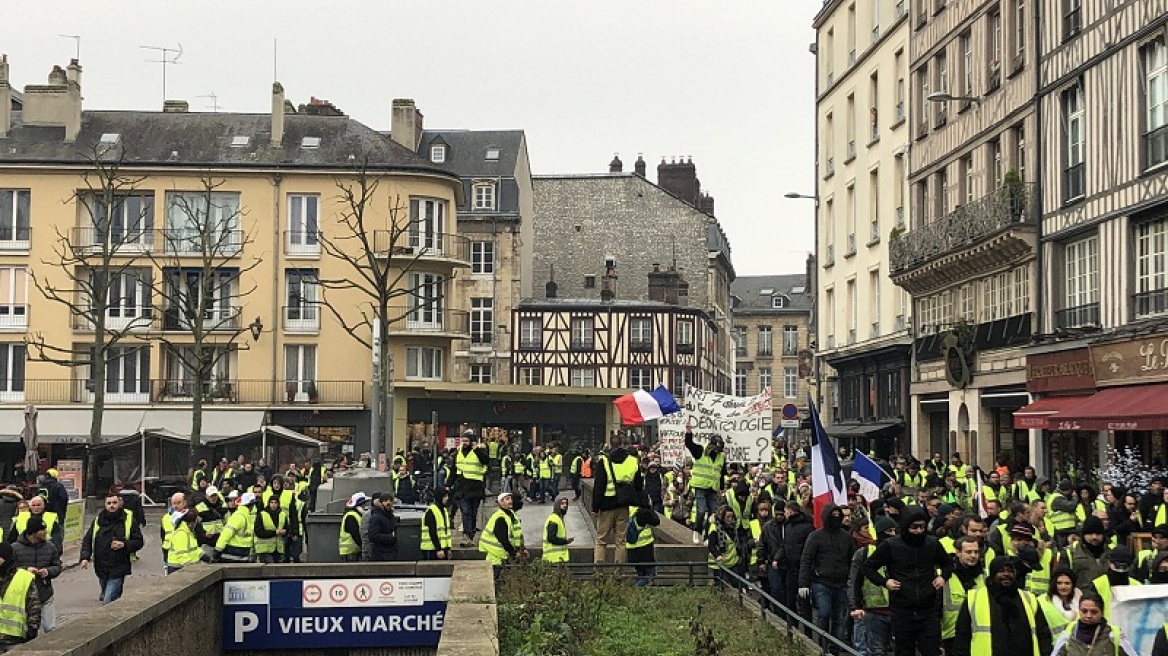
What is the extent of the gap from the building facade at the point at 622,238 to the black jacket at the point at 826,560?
217ft

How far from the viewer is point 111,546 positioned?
57.6ft

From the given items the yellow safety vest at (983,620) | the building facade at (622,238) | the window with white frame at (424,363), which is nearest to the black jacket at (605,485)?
the yellow safety vest at (983,620)

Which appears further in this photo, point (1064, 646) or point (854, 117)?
point (854, 117)

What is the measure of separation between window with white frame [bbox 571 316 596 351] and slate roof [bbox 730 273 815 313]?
107 ft

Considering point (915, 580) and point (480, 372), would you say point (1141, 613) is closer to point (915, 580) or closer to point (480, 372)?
point (915, 580)

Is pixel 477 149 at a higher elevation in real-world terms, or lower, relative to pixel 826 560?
higher

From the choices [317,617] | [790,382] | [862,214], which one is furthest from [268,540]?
[790,382]

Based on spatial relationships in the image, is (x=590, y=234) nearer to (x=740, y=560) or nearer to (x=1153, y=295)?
(x=1153, y=295)

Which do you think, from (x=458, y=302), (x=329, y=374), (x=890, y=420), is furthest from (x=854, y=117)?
(x=458, y=302)

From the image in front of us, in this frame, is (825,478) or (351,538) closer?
(825,478)

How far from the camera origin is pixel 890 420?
143 ft

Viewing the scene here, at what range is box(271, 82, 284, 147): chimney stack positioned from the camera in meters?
56.0

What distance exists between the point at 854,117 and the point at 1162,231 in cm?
2121

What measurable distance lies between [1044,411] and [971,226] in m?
6.37
